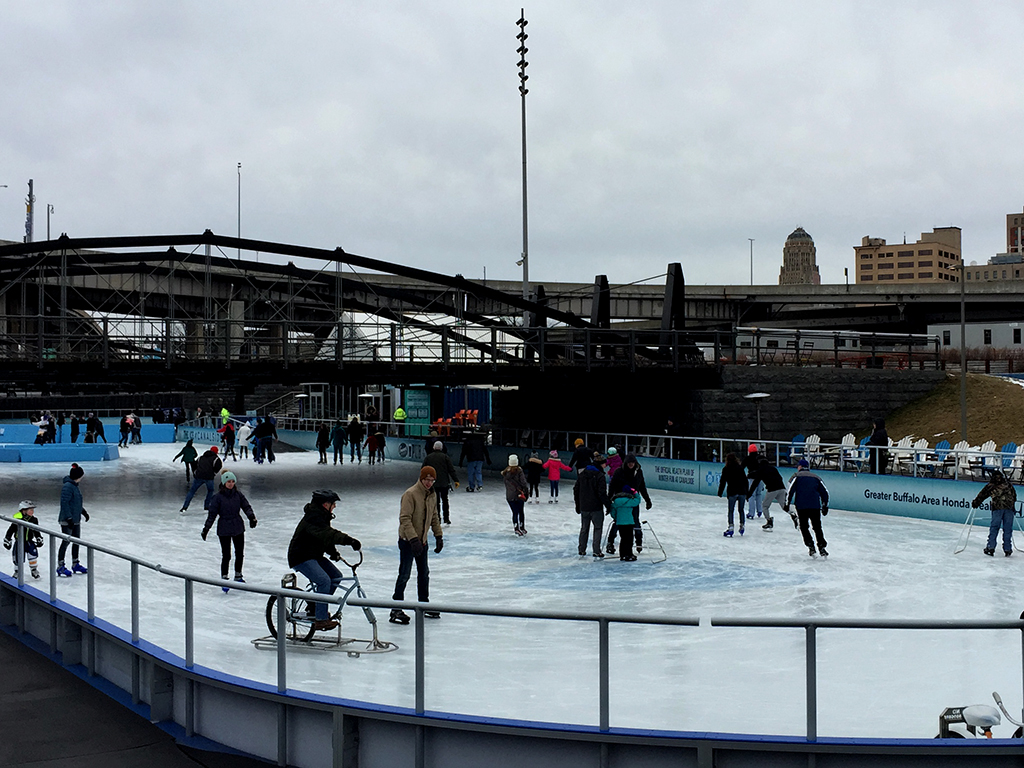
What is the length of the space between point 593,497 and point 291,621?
32.0ft

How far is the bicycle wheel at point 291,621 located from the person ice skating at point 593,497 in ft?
30.7

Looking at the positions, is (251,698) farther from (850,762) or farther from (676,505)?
(676,505)

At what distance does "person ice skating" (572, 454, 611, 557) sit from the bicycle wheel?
30.7 ft

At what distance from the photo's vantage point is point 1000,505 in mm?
17656

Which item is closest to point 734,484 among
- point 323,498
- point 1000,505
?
point 1000,505

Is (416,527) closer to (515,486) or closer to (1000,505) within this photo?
(515,486)

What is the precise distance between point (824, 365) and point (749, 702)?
37.2 metres

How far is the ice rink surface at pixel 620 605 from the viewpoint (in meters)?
6.55

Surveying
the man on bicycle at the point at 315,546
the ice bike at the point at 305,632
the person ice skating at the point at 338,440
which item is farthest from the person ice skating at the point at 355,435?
the ice bike at the point at 305,632

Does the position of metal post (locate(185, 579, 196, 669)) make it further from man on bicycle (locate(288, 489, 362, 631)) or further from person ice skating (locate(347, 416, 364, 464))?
person ice skating (locate(347, 416, 364, 464))

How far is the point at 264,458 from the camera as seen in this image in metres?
40.5

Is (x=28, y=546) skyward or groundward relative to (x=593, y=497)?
groundward

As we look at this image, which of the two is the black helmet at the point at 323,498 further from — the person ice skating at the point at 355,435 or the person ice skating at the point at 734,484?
the person ice skating at the point at 355,435

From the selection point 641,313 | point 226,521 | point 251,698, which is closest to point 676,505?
point 226,521
